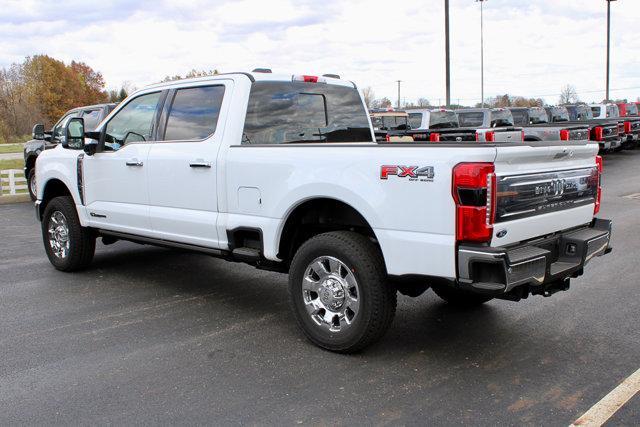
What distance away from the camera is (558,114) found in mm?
25938

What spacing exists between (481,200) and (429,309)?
2.10 metres

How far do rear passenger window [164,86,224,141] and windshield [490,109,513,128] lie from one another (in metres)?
14.7

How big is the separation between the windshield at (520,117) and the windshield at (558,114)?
3756mm

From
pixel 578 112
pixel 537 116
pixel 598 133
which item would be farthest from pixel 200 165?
pixel 578 112

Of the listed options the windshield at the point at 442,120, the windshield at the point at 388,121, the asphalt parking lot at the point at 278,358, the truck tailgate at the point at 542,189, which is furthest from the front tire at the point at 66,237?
the windshield at the point at 388,121

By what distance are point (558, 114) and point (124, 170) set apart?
2362 cm

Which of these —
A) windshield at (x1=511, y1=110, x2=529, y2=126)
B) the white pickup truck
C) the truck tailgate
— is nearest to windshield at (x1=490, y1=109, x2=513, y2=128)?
windshield at (x1=511, y1=110, x2=529, y2=126)

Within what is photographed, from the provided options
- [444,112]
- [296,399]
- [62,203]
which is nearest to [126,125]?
[62,203]

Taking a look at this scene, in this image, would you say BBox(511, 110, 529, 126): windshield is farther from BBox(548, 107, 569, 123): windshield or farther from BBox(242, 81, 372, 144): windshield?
BBox(242, 81, 372, 144): windshield

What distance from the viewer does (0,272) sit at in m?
7.16

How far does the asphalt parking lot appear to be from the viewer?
11.7 feet

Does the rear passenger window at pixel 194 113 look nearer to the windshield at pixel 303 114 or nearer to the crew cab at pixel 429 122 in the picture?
the windshield at pixel 303 114

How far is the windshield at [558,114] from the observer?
25.8 m

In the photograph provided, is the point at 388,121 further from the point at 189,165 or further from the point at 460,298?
the point at 189,165
